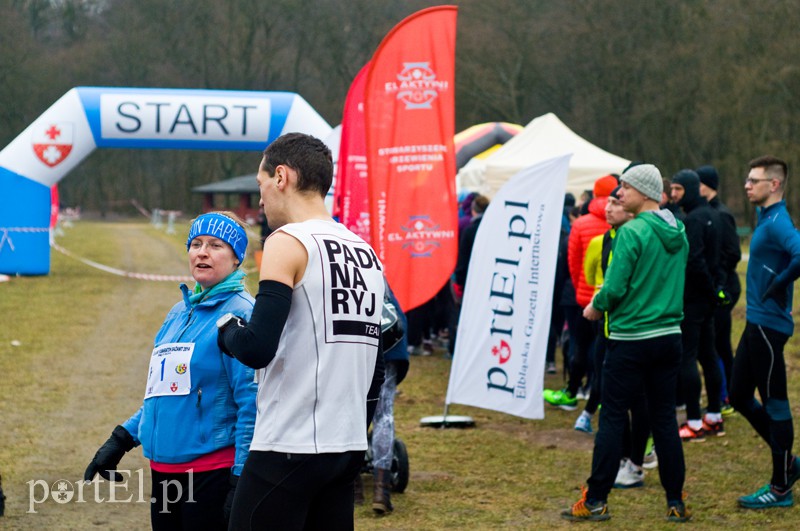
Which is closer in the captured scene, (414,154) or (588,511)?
(588,511)

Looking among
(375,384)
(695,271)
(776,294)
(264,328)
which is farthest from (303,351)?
(695,271)

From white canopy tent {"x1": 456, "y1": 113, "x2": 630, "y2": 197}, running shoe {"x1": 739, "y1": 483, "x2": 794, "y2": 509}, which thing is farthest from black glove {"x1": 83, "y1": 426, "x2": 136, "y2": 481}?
white canopy tent {"x1": 456, "y1": 113, "x2": 630, "y2": 197}

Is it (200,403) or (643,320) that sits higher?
(643,320)

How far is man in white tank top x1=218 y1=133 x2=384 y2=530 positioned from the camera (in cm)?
272

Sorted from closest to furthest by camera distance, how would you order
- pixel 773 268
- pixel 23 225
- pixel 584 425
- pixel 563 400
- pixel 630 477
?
pixel 773 268
pixel 630 477
pixel 584 425
pixel 563 400
pixel 23 225

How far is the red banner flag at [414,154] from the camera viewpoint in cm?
783

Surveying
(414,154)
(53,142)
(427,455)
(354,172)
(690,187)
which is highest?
(53,142)

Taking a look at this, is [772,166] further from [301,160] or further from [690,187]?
[301,160]

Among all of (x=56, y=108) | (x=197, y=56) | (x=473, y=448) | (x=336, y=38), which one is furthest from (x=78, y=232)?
(x=473, y=448)

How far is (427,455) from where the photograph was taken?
7133mm

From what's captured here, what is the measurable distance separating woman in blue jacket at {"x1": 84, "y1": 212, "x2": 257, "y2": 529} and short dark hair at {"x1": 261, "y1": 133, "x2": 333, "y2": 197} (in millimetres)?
682

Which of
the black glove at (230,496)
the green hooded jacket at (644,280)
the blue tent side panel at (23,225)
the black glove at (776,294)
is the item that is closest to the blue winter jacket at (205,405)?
the black glove at (230,496)

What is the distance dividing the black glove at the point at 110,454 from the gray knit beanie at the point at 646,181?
2.86 m

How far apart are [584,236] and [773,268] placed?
2049 millimetres
